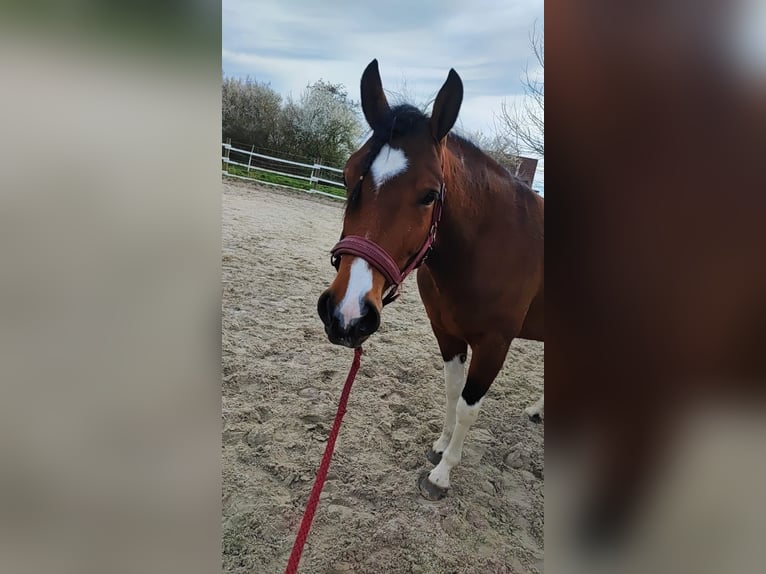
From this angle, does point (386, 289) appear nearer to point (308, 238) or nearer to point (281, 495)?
point (308, 238)

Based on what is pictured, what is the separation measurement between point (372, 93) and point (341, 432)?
37.8 inches

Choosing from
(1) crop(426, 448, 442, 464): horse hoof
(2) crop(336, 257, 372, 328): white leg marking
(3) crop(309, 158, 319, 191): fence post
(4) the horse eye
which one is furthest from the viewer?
(1) crop(426, 448, 442, 464): horse hoof

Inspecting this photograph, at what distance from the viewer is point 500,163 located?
122 cm

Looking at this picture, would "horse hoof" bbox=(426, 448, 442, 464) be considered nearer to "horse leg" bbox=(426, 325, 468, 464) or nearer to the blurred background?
"horse leg" bbox=(426, 325, 468, 464)

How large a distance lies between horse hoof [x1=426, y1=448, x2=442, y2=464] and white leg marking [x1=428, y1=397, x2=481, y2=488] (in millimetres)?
41

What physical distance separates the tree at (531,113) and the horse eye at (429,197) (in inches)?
13.0

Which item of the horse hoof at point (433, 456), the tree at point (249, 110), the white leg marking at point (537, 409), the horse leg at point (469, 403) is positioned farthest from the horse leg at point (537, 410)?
the tree at point (249, 110)

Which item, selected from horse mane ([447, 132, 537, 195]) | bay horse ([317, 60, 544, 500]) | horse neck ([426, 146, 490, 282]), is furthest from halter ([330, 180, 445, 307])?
horse mane ([447, 132, 537, 195])

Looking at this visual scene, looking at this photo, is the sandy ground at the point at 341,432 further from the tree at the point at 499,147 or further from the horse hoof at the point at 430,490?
the tree at the point at 499,147

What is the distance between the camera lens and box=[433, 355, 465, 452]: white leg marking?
1.33m
